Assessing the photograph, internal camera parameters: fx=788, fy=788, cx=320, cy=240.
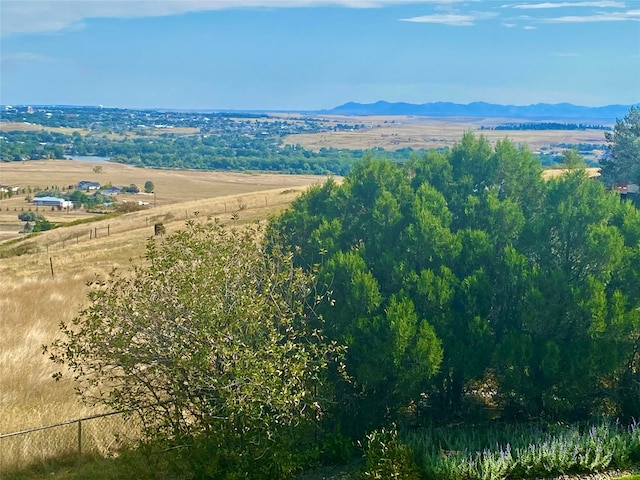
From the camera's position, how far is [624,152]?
47500 mm

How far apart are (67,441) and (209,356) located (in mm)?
4296

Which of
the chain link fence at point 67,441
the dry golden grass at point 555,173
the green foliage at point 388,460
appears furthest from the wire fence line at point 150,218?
the green foliage at point 388,460

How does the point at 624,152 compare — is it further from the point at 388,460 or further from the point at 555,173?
the point at 388,460

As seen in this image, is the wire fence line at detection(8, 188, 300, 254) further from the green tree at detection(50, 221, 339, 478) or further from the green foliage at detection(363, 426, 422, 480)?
the green foliage at detection(363, 426, 422, 480)

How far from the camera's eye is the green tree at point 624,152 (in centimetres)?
4542

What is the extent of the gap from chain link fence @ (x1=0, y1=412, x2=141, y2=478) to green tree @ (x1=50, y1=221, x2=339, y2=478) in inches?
49.9

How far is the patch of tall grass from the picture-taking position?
1291 cm

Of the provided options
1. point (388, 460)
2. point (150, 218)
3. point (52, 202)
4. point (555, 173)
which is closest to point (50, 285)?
point (388, 460)

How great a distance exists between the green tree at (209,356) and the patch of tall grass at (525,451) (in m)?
2.38

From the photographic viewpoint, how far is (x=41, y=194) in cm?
11856

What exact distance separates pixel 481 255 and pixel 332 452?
16.9 ft

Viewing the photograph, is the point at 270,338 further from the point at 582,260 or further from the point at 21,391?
the point at 21,391

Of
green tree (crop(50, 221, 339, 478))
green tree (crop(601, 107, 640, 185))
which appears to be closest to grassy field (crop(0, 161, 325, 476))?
green tree (crop(50, 221, 339, 478))

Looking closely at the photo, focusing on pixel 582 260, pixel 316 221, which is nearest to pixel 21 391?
pixel 316 221
